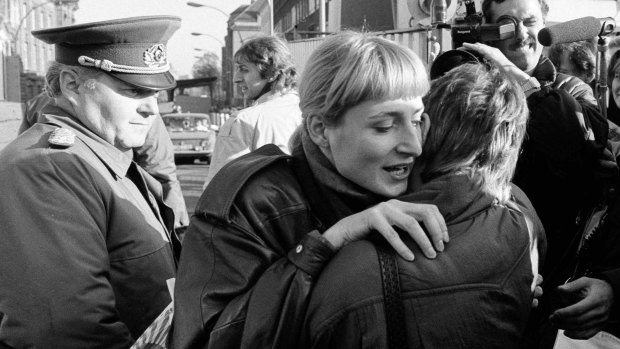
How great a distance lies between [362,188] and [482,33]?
1271 millimetres

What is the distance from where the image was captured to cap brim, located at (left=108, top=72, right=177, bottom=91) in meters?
2.54

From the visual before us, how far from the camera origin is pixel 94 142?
2.44 m

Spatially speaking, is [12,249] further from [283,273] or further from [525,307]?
[525,307]

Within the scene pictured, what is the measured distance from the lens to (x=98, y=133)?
8.24 feet

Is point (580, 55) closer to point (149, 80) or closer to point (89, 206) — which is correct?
point (149, 80)

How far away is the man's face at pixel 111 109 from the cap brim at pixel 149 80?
3 cm

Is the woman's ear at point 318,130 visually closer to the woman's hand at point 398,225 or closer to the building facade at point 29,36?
the woman's hand at point 398,225

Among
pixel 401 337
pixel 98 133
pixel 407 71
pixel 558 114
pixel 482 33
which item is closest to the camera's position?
pixel 401 337

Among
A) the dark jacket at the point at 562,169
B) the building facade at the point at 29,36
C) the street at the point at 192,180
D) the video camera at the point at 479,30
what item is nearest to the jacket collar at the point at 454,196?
the dark jacket at the point at 562,169

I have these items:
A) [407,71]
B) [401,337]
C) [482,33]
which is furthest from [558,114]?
[401,337]

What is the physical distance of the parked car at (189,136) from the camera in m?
24.0

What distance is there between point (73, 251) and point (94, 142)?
496mm

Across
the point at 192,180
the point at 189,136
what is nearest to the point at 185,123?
the point at 189,136

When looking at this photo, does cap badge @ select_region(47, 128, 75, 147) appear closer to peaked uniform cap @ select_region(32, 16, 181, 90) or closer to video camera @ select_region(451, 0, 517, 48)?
peaked uniform cap @ select_region(32, 16, 181, 90)
